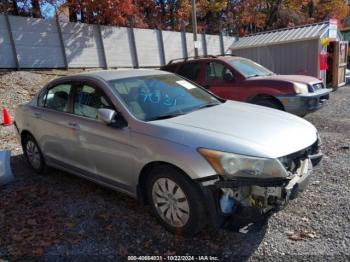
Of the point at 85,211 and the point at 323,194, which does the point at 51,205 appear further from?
the point at 323,194

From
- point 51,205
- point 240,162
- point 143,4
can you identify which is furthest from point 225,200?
point 143,4

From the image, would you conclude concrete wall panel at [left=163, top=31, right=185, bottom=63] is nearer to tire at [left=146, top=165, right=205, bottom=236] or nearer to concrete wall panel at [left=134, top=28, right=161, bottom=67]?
concrete wall panel at [left=134, top=28, right=161, bottom=67]

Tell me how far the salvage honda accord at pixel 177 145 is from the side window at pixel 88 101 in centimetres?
1

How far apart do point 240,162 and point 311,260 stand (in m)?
0.99

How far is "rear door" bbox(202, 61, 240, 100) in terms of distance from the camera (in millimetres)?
7824

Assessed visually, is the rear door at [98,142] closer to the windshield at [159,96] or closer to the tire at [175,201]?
the windshield at [159,96]

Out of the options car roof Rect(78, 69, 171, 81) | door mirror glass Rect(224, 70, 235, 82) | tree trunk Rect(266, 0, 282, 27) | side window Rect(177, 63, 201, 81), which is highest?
tree trunk Rect(266, 0, 282, 27)

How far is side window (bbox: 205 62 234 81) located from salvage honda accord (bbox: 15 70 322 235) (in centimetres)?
346

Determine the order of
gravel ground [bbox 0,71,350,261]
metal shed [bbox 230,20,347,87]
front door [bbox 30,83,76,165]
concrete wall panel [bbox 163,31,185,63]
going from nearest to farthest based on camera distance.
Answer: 1. gravel ground [bbox 0,71,350,261]
2. front door [bbox 30,83,76,165]
3. metal shed [bbox 230,20,347,87]
4. concrete wall panel [bbox 163,31,185,63]

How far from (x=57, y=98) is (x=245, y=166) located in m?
3.00

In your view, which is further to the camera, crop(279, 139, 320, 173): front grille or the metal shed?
the metal shed

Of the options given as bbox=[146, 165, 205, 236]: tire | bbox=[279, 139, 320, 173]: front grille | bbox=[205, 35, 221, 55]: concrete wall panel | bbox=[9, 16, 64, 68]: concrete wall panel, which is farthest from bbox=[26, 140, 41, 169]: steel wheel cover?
bbox=[205, 35, 221, 55]: concrete wall panel

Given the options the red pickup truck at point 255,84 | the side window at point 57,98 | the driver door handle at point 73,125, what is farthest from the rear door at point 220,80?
the driver door handle at point 73,125

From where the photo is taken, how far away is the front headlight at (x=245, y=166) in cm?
288
